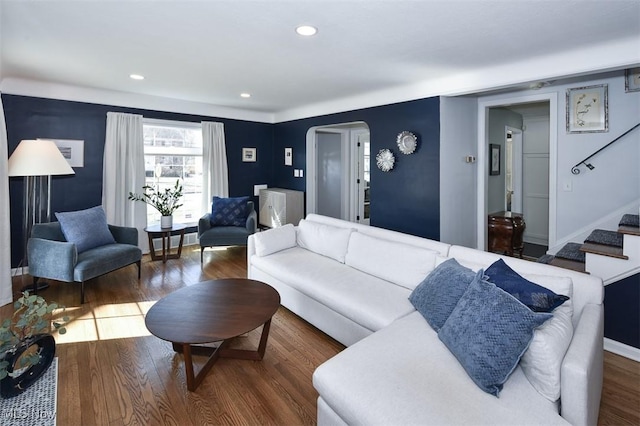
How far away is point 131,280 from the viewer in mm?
3990

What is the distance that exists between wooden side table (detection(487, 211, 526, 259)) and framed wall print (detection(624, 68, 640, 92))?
1.83m

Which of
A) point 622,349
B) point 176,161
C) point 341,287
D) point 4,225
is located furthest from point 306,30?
point 176,161

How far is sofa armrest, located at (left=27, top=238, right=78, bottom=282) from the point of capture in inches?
129

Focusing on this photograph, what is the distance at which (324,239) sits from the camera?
337 centimetres

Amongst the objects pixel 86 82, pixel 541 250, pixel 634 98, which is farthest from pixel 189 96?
pixel 541 250

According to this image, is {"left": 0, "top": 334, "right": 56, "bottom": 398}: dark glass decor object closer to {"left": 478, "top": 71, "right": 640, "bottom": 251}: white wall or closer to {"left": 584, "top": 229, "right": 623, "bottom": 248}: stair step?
{"left": 584, "top": 229, "right": 623, "bottom": 248}: stair step

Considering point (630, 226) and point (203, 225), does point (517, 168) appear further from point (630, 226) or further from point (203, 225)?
point (203, 225)

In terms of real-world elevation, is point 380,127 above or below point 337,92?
below

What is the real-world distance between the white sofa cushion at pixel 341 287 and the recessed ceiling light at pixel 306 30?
1.94 m

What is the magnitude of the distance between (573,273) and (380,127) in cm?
313

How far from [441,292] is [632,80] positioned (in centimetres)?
317

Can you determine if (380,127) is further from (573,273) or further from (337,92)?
(573,273)

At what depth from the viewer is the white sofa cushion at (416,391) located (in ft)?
4.24

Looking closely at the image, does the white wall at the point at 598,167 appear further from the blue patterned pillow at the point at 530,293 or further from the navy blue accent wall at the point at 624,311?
the blue patterned pillow at the point at 530,293
